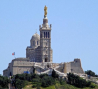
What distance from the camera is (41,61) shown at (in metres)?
128

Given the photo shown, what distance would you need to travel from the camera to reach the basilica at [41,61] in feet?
406

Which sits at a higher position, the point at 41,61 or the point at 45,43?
the point at 45,43

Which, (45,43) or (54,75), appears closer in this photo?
(54,75)

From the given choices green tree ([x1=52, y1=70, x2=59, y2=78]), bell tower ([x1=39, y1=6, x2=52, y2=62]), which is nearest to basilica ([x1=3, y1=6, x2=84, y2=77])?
bell tower ([x1=39, y1=6, x2=52, y2=62])

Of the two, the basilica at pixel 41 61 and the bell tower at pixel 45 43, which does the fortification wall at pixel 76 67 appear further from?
the bell tower at pixel 45 43

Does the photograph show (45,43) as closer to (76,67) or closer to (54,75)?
(76,67)

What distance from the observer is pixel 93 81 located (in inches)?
4956

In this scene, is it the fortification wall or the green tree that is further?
the fortification wall

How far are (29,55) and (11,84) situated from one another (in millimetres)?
15366

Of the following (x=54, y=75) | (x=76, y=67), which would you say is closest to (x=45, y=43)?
(x=76, y=67)

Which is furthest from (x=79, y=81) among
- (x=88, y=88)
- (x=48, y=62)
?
(x=48, y=62)

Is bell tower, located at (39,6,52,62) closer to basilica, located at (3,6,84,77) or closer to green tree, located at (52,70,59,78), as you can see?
basilica, located at (3,6,84,77)

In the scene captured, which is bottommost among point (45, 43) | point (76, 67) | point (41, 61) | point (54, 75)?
point (54, 75)

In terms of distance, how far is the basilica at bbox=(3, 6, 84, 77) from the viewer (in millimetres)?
123875
